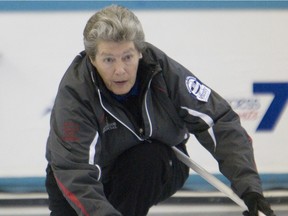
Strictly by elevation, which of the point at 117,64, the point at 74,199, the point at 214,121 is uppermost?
the point at 117,64

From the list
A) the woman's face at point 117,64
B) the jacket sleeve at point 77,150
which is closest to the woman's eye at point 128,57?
the woman's face at point 117,64

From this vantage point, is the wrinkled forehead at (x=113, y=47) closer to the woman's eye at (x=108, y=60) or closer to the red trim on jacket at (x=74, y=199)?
the woman's eye at (x=108, y=60)

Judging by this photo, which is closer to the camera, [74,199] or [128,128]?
[74,199]

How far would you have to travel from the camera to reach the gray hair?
1.59 meters

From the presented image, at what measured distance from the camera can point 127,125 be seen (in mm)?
1718

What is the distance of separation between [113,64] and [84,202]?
297 mm

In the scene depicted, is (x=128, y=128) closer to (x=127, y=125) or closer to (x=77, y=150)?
(x=127, y=125)

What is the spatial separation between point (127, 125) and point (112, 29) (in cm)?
24

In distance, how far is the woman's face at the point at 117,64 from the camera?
161 cm

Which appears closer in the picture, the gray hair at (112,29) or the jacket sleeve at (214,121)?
the gray hair at (112,29)

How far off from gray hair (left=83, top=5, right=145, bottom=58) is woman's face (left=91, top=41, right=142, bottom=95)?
0.5 inches

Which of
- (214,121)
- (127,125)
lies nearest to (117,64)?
(127,125)

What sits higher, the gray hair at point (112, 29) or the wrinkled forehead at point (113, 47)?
the gray hair at point (112, 29)

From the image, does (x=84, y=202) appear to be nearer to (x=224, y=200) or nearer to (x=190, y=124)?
(x=190, y=124)
